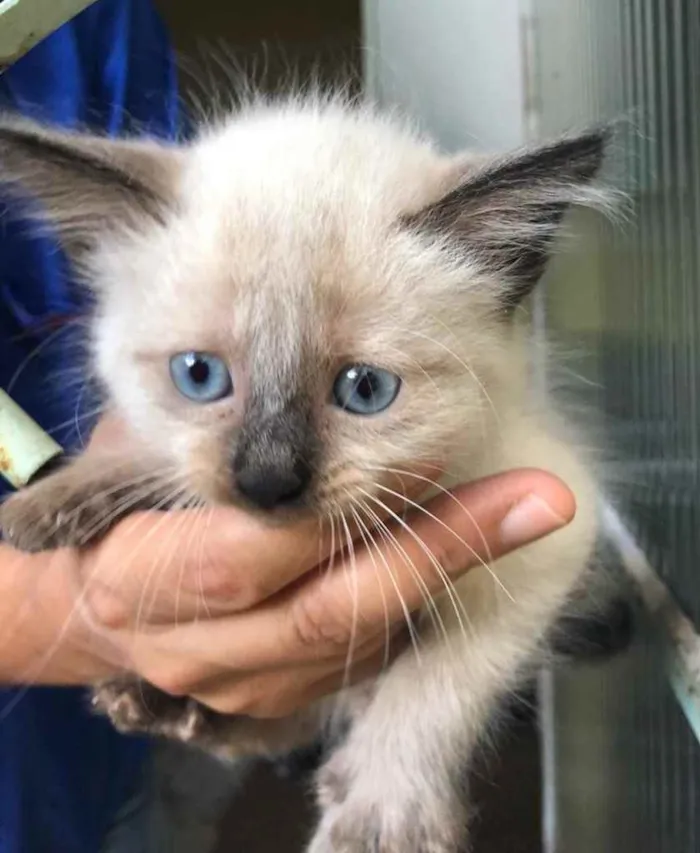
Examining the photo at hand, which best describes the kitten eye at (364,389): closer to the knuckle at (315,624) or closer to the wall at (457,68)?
the knuckle at (315,624)

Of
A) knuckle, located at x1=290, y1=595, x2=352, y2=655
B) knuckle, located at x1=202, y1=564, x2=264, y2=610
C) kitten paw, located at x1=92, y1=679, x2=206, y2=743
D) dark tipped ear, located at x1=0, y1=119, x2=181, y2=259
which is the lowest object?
kitten paw, located at x1=92, y1=679, x2=206, y2=743

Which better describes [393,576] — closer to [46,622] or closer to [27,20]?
[46,622]

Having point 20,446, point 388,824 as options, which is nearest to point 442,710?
point 388,824

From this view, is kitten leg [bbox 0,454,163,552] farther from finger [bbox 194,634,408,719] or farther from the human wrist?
finger [bbox 194,634,408,719]

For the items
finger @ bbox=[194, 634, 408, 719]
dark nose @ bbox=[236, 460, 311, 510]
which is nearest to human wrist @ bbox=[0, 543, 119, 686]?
finger @ bbox=[194, 634, 408, 719]

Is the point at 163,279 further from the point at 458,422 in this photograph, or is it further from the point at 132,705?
the point at 132,705

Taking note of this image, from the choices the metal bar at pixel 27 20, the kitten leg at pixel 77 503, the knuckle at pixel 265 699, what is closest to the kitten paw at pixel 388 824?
the knuckle at pixel 265 699
